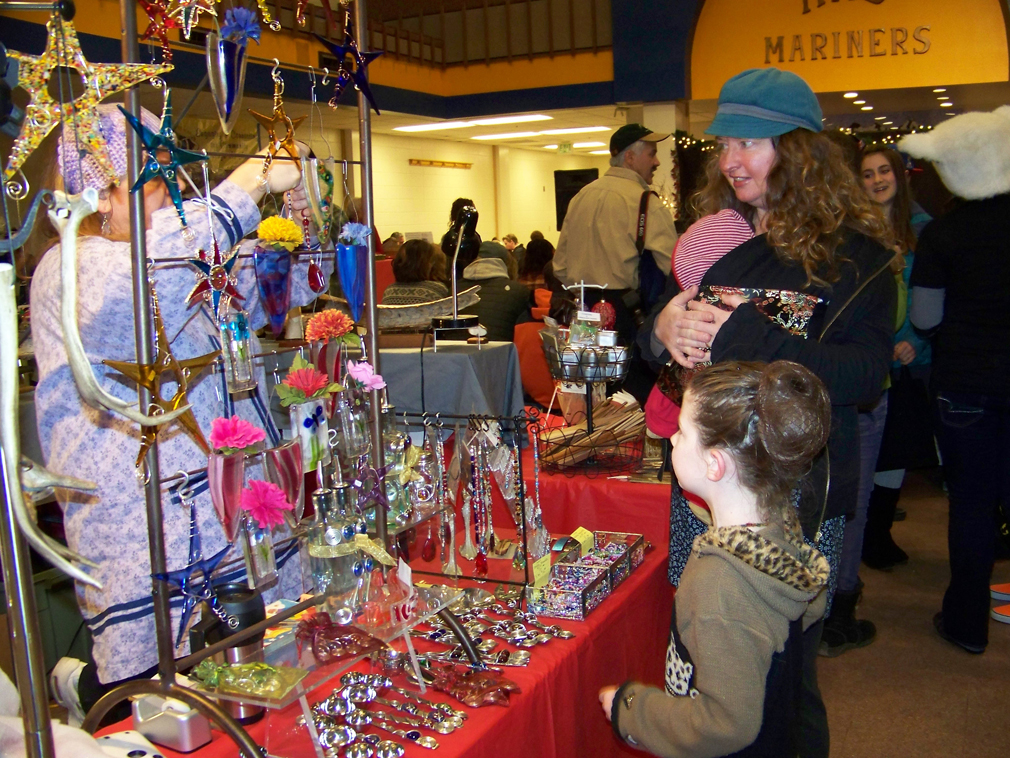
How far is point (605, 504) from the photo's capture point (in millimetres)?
2275

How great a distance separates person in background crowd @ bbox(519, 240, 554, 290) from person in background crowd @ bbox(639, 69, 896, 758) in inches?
129

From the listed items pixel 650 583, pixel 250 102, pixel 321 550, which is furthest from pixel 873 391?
pixel 250 102

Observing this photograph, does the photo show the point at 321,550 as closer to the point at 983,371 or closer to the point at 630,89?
the point at 983,371

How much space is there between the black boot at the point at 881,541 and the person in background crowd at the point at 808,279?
2.24 m

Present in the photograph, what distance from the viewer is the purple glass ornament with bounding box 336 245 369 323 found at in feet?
4.32

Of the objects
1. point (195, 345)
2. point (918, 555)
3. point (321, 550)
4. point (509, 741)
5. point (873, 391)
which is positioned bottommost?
point (918, 555)

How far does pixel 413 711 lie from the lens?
1236 mm

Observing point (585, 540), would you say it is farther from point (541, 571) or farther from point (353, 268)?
point (353, 268)

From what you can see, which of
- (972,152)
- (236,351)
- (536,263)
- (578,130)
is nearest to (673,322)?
(236,351)

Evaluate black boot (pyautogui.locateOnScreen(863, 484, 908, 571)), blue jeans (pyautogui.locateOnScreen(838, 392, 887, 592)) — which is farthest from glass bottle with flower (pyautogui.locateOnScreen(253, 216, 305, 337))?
black boot (pyautogui.locateOnScreen(863, 484, 908, 571))

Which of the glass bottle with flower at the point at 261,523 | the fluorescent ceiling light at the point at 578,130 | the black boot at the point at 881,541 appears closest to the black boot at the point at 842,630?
the black boot at the point at 881,541

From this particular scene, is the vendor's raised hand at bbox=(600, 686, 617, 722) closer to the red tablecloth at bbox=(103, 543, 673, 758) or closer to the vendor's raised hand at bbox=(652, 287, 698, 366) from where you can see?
the red tablecloth at bbox=(103, 543, 673, 758)

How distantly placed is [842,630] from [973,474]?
67 centimetres

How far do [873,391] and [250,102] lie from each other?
20.7ft
